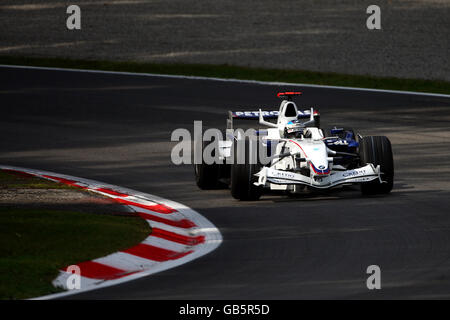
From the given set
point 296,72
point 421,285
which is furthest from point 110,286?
point 296,72

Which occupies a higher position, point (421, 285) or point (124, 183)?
point (124, 183)

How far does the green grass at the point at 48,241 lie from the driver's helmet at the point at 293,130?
298 cm

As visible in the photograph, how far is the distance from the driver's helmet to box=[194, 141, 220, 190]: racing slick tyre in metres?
1.11

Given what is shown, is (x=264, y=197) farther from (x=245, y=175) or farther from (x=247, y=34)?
(x=247, y=34)

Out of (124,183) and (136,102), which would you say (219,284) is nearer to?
(124,183)

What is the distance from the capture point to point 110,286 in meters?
8.55

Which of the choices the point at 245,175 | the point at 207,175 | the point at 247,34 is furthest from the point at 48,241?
the point at 247,34

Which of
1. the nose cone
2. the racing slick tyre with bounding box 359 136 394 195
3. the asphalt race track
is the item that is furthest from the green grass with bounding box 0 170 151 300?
the racing slick tyre with bounding box 359 136 394 195

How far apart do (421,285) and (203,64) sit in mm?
19820

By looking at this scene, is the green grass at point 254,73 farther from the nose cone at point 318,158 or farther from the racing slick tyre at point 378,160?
the nose cone at point 318,158

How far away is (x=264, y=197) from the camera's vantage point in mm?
13227

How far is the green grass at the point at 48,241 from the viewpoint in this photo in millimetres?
8547

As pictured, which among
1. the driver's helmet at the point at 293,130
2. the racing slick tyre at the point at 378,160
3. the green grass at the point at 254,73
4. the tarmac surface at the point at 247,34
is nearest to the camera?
the racing slick tyre at the point at 378,160

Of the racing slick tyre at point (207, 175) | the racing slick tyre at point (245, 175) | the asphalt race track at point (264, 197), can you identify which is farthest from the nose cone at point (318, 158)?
the racing slick tyre at point (207, 175)
